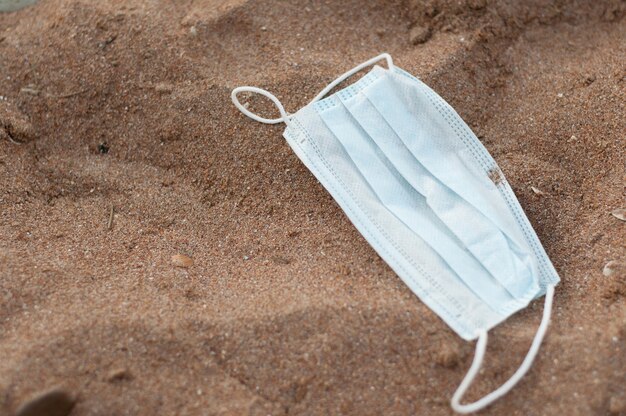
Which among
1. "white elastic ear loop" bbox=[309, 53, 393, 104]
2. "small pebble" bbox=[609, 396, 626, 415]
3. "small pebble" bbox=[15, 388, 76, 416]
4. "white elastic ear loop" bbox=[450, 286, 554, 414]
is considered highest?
"white elastic ear loop" bbox=[309, 53, 393, 104]

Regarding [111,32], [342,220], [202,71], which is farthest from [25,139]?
[342,220]

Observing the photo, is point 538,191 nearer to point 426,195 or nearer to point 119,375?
point 426,195

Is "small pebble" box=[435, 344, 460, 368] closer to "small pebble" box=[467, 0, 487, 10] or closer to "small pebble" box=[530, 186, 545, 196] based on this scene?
"small pebble" box=[530, 186, 545, 196]

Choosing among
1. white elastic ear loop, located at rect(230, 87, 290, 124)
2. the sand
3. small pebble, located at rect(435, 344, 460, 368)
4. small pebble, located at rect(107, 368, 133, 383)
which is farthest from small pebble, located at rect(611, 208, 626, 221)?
small pebble, located at rect(107, 368, 133, 383)

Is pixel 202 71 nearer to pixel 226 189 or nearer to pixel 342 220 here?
pixel 226 189

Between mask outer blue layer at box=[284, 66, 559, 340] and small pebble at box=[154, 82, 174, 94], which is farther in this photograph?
small pebble at box=[154, 82, 174, 94]

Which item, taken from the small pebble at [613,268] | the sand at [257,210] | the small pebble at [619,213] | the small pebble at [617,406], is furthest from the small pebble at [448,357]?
the small pebble at [619,213]
